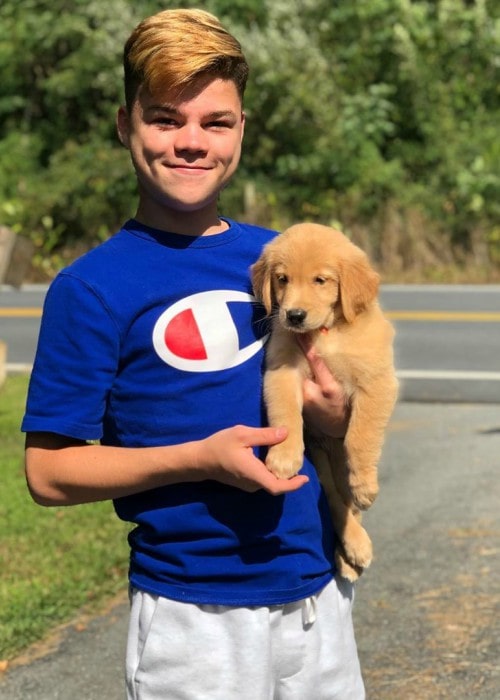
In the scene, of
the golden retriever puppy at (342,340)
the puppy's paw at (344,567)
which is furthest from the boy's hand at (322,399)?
the puppy's paw at (344,567)

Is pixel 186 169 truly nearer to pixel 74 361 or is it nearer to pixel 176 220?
pixel 176 220

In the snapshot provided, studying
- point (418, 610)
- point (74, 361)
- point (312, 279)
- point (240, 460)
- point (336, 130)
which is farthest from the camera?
point (336, 130)

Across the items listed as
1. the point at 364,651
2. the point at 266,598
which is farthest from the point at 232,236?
the point at 364,651

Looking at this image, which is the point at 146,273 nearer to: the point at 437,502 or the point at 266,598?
the point at 266,598

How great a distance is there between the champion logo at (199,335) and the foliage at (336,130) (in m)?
16.1

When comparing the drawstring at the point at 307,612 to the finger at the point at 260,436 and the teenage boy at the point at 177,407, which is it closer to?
Answer: the teenage boy at the point at 177,407

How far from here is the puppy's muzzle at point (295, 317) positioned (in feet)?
7.96

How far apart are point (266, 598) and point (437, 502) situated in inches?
158

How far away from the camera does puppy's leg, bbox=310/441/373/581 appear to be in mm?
2547

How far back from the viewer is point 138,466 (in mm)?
2201

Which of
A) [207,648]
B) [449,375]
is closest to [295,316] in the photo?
[207,648]

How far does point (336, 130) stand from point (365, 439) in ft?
60.5

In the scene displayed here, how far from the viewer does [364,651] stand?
4449 millimetres

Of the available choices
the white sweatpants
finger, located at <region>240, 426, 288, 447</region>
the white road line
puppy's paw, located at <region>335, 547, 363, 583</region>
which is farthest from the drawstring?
the white road line
